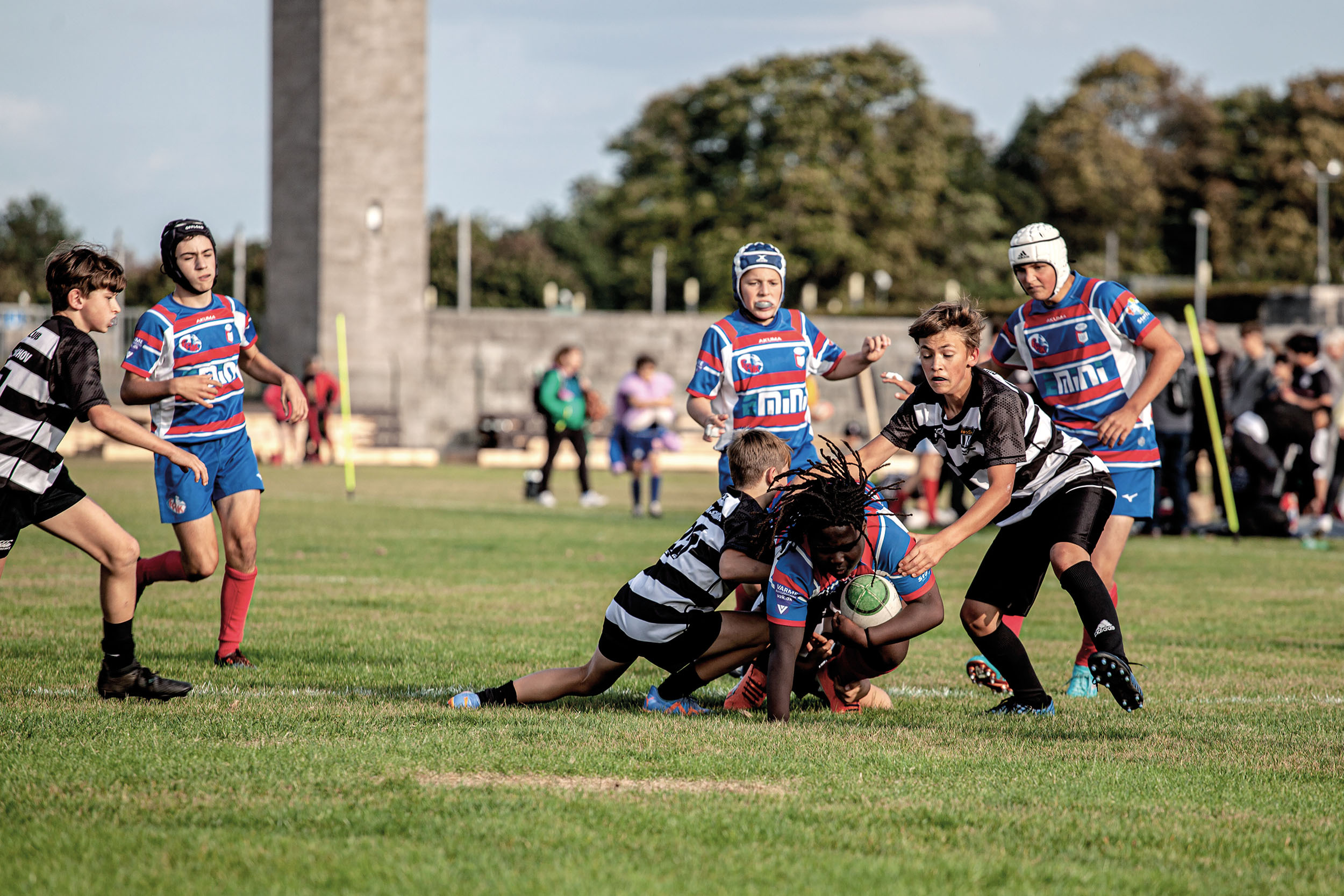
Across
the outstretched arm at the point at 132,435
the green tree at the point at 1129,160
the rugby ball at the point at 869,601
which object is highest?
the green tree at the point at 1129,160

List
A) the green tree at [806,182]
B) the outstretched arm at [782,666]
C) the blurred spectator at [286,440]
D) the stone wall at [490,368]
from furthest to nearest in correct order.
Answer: the green tree at [806,182], the stone wall at [490,368], the blurred spectator at [286,440], the outstretched arm at [782,666]

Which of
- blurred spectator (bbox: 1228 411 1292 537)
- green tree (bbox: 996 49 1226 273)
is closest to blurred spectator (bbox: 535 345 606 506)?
blurred spectator (bbox: 1228 411 1292 537)

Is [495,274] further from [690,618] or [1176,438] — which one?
[690,618]

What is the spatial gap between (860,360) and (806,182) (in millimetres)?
55931

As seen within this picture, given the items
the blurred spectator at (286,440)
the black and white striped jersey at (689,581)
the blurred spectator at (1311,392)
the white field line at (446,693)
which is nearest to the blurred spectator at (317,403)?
the blurred spectator at (286,440)

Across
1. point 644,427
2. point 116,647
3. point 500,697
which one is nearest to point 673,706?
point 500,697

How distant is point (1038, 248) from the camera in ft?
22.3

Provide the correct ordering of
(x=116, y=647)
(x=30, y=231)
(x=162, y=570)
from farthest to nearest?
(x=30, y=231), (x=162, y=570), (x=116, y=647)

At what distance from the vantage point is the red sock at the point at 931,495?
16609 millimetres

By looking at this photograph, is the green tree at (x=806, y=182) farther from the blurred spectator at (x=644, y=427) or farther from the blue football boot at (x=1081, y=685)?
the blue football boot at (x=1081, y=685)

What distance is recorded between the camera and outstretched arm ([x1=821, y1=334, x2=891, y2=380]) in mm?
6887

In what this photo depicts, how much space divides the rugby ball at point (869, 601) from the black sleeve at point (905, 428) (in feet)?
1.92

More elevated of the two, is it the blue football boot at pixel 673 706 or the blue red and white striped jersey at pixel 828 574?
the blue red and white striped jersey at pixel 828 574

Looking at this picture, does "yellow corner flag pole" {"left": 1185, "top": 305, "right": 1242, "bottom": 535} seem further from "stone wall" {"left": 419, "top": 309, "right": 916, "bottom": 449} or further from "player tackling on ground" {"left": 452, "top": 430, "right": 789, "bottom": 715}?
"stone wall" {"left": 419, "top": 309, "right": 916, "bottom": 449}
